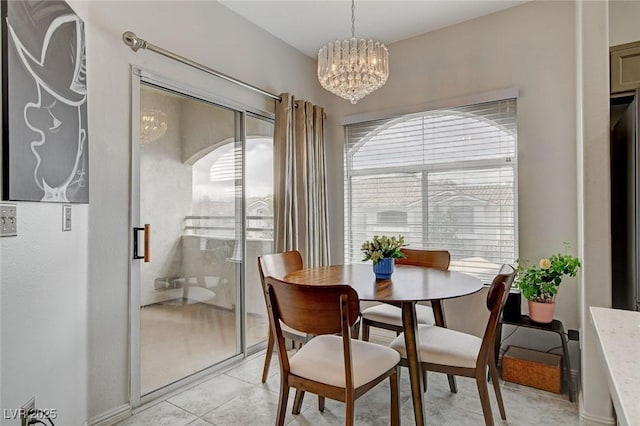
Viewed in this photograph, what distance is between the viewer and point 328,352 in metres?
1.84

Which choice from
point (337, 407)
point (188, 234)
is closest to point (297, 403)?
point (337, 407)

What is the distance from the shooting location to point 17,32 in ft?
4.43

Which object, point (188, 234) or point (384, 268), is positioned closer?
point (384, 268)

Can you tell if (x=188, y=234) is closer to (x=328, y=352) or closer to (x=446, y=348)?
(x=328, y=352)

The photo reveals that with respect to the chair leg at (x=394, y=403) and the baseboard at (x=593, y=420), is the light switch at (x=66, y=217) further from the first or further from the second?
the baseboard at (x=593, y=420)

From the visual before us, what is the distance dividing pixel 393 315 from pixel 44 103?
2399 mm

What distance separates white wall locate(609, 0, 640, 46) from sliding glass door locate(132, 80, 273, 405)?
2.72 metres

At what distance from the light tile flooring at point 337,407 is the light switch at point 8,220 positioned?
53.4 inches

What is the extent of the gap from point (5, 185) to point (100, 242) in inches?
30.6

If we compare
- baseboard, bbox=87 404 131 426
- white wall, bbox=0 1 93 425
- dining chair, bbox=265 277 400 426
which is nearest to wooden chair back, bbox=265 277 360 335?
dining chair, bbox=265 277 400 426

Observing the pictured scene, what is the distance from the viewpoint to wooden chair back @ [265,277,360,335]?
4.89 ft

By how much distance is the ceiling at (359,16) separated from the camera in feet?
9.16

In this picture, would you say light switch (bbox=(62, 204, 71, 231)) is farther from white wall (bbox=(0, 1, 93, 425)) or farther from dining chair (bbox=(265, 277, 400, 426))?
dining chair (bbox=(265, 277, 400, 426))

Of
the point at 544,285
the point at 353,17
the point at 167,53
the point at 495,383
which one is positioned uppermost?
the point at 353,17
